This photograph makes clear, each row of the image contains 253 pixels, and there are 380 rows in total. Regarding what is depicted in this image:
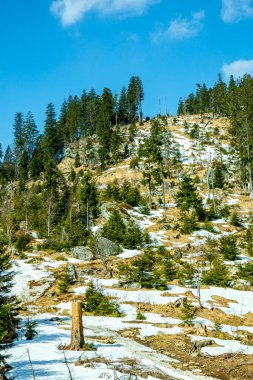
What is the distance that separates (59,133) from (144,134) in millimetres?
22721

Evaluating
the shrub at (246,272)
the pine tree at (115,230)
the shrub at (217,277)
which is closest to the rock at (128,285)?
the shrub at (217,277)

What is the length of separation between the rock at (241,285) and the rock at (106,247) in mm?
13374

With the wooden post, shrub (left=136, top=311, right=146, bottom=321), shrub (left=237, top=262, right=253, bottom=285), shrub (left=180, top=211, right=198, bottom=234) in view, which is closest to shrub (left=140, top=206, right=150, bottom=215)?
shrub (left=180, top=211, right=198, bottom=234)

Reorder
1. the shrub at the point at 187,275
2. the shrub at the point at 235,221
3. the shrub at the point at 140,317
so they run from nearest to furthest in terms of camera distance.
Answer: the shrub at the point at 140,317 → the shrub at the point at 187,275 → the shrub at the point at 235,221

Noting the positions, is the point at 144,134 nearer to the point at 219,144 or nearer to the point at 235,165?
the point at 219,144

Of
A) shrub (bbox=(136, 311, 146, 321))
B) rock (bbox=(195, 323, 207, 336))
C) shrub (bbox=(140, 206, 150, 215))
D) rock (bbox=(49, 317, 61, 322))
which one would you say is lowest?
shrub (bbox=(136, 311, 146, 321))

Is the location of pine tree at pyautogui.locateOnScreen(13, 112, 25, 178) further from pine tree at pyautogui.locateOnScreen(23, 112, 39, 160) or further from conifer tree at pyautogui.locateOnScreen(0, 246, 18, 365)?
conifer tree at pyautogui.locateOnScreen(0, 246, 18, 365)

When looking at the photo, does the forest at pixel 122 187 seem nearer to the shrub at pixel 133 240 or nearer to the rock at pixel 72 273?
the shrub at pixel 133 240

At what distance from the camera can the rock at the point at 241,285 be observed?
2446cm

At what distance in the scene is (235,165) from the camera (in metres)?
70.1

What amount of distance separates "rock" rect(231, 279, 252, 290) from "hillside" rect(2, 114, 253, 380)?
0.10 meters

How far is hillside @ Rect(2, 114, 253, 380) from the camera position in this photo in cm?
974

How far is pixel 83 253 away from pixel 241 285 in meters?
16.2

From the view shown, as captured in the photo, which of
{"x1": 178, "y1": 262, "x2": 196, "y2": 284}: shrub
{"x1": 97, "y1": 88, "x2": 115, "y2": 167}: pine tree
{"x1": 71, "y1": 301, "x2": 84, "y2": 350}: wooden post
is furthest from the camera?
{"x1": 97, "y1": 88, "x2": 115, "y2": 167}: pine tree
